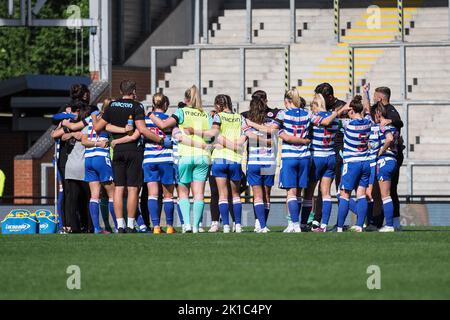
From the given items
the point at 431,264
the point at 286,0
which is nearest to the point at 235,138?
the point at 431,264

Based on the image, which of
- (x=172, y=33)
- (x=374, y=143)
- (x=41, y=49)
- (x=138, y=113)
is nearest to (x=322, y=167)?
(x=374, y=143)

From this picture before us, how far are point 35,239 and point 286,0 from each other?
18520 millimetres

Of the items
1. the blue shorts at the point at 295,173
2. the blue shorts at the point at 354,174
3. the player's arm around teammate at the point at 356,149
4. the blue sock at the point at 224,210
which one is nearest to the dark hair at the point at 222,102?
the blue shorts at the point at 295,173

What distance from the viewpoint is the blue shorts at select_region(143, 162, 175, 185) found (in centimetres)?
1900

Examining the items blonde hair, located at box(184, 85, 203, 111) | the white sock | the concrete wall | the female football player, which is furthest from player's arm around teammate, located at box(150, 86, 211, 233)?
the concrete wall

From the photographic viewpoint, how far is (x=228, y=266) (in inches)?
527

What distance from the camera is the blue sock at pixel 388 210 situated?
1891 centimetres

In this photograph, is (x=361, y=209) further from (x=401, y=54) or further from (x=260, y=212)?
(x=401, y=54)

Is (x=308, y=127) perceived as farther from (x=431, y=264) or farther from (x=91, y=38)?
(x=91, y=38)

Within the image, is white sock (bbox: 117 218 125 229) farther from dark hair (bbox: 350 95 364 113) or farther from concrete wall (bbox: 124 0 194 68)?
concrete wall (bbox: 124 0 194 68)

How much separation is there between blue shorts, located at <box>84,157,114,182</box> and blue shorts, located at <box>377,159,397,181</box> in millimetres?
3597

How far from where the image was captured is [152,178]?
19031 mm

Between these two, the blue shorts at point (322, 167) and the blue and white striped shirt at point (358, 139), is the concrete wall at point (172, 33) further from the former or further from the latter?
the blue and white striped shirt at point (358, 139)

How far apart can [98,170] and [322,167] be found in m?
3.00
